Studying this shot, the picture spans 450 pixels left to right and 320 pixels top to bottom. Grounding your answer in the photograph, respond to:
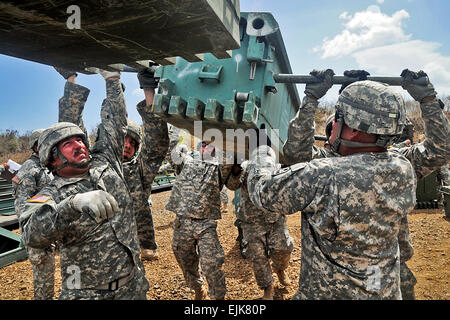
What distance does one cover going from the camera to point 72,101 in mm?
3494

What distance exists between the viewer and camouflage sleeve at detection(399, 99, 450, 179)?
8.36 feet

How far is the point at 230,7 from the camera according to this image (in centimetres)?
164

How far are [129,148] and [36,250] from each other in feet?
5.59

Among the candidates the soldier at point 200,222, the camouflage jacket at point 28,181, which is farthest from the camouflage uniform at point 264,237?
the camouflage jacket at point 28,181

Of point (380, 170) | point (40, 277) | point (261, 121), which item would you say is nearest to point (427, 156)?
point (380, 170)

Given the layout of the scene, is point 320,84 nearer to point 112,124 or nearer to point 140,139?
point 112,124

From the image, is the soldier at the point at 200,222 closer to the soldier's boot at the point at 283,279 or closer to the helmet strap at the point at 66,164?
the soldier's boot at the point at 283,279

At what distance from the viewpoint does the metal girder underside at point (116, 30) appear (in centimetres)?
131

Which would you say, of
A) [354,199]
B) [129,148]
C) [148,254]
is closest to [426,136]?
[354,199]

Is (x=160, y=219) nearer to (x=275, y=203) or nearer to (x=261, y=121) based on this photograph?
(x=261, y=121)

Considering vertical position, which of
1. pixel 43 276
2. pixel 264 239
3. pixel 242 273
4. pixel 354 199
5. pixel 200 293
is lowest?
pixel 242 273

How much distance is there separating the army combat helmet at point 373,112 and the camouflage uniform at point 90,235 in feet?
6.40

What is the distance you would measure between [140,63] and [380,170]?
1.95 metres

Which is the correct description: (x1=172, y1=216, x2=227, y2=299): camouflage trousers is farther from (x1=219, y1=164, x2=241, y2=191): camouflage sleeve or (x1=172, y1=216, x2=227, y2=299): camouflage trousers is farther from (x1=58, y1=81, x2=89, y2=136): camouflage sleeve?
(x1=58, y1=81, x2=89, y2=136): camouflage sleeve
